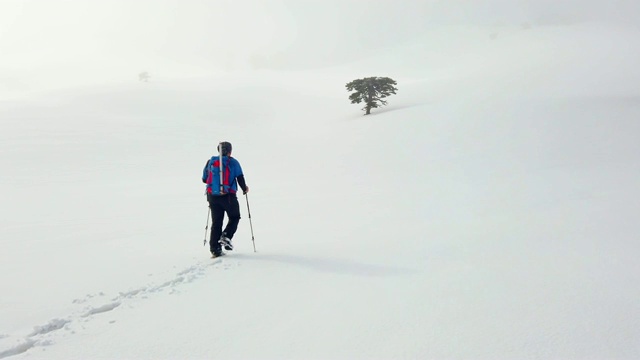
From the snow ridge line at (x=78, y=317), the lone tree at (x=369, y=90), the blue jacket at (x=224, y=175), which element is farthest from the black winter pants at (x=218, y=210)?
the lone tree at (x=369, y=90)

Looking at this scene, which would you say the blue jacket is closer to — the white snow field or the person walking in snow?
the person walking in snow

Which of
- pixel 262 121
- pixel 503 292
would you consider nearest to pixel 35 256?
pixel 503 292

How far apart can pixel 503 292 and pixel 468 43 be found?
5382 inches

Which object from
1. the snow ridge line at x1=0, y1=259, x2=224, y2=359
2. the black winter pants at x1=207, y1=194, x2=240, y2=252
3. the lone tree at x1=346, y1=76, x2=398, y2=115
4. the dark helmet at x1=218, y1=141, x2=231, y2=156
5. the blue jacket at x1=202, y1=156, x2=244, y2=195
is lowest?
the snow ridge line at x1=0, y1=259, x2=224, y2=359

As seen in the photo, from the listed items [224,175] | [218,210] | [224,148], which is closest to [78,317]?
[218,210]

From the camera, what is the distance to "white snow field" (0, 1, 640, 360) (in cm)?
366

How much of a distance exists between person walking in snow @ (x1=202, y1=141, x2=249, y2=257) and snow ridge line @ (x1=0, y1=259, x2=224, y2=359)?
0.89 meters

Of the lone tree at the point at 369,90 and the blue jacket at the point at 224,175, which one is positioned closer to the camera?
the blue jacket at the point at 224,175

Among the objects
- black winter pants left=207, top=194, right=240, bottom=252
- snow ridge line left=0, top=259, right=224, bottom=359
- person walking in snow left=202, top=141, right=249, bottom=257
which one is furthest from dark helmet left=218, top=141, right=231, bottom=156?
snow ridge line left=0, top=259, right=224, bottom=359

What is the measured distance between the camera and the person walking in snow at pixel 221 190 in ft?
23.3

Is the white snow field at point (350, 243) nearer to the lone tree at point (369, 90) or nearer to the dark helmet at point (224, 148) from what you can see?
the dark helmet at point (224, 148)

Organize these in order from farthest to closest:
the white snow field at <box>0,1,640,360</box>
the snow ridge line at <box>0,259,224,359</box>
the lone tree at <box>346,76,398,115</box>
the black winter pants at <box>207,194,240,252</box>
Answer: the lone tree at <box>346,76,398,115</box>
the black winter pants at <box>207,194,240,252</box>
the snow ridge line at <box>0,259,224,359</box>
the white snow field at <box>0,1,640,360</box>

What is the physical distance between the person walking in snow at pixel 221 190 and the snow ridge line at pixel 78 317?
891 mm

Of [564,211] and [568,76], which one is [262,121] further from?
[564,211]
